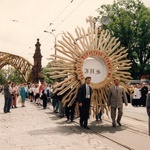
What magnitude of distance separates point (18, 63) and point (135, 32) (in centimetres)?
2499

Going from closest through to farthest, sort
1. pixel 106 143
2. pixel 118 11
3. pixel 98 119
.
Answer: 1. pixel 106 143
2. pixel 98 119
3. pixel 118 11

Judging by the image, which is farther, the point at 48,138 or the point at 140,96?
Answer: the point at 140,96

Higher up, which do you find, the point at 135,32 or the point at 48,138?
the point at 135,32

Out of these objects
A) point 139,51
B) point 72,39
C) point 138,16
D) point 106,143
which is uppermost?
point 138,16

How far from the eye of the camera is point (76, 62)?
10312mm

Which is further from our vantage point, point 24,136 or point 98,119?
point 98,119

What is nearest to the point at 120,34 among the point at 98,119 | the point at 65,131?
the point at 98,119

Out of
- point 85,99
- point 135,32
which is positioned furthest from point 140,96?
point 135,32

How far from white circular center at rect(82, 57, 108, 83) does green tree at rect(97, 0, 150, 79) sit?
97.8 ft

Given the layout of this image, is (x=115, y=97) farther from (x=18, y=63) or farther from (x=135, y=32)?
(x=18, y=63)

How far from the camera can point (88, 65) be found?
34.5 feet

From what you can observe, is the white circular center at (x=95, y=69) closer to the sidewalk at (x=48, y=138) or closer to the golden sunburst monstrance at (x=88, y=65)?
the golden sunburst monstrance at (x=88, y=65)

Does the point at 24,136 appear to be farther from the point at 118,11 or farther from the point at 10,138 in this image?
the point at 118,11

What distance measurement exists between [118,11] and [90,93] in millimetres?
34865
